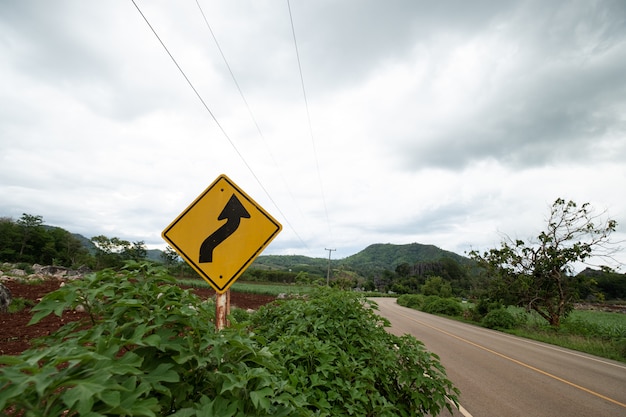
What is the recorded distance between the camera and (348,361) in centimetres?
Answer: 282

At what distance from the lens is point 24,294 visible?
10.8 m

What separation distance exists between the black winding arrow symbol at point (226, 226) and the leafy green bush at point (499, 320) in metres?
21.5

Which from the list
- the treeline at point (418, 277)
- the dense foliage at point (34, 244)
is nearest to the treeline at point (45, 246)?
the dense foliage at point (34, 244)

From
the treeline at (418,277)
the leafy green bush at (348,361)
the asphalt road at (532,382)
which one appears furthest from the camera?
the treeline at (418,277)

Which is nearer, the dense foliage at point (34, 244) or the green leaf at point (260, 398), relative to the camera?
the green leaf at point (260, 398)

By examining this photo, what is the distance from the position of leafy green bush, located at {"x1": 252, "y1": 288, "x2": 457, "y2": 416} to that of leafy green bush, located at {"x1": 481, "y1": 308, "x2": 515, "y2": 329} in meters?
19.5

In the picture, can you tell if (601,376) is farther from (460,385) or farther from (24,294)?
(24,294)

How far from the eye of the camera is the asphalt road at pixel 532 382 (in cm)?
532

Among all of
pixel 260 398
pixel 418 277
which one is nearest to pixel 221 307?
pixel 260 398

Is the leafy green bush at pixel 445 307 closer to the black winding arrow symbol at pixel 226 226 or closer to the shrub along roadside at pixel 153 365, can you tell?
the shrub along roadside at pixel 153 365

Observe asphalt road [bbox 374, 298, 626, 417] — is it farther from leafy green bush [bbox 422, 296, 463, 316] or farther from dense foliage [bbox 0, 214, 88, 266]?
dense foliage [bbox 0, 214, 88, 266]

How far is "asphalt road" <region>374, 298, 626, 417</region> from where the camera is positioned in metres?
5.32

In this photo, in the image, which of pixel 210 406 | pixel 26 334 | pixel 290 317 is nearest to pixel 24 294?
pixel 26 334

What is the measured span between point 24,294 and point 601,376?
1926 cm
